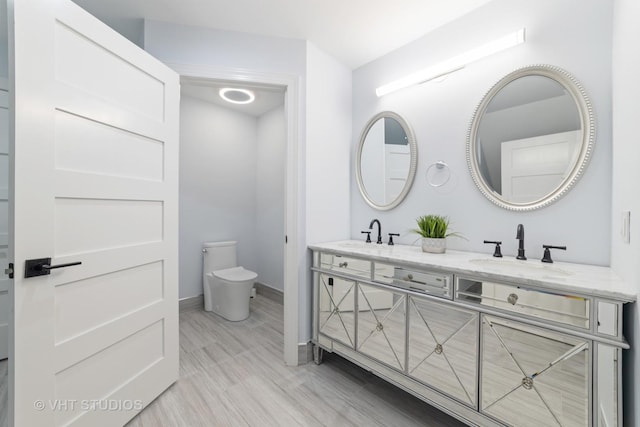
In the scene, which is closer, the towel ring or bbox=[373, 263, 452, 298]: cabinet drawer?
bbox=[373, 263, 452, 298]: cabinet drawer

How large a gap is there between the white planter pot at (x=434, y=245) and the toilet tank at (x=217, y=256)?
231cm

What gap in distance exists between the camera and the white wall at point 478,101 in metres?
1.31

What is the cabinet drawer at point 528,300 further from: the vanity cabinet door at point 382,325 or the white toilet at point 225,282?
the white toilet at point 225,282

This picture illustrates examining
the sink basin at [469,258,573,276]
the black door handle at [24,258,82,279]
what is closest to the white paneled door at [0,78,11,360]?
the black door handle at [24,258,82,279]

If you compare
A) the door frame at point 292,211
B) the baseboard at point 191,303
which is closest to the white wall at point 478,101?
the door frame at point 292,211

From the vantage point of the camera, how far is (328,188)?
7.21 feet

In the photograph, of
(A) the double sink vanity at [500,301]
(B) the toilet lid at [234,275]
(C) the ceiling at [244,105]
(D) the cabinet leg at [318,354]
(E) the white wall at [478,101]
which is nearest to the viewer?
(A) the double sink vanity at [500,301]

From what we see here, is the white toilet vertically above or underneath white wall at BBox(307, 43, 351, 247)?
underneath

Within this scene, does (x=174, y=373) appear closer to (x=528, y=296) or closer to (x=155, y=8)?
(x=528, y=296)

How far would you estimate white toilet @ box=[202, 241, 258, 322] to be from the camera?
2719mm

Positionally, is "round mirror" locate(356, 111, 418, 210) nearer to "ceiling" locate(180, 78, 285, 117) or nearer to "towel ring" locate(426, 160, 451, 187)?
"towel ring" locate(426, 160, 451, 187)

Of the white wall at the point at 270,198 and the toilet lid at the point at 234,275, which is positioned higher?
the white wall at the point at 270,198

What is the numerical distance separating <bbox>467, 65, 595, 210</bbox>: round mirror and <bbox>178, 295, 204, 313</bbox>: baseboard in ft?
9.90

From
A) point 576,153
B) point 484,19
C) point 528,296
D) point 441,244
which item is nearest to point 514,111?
point 576,153
